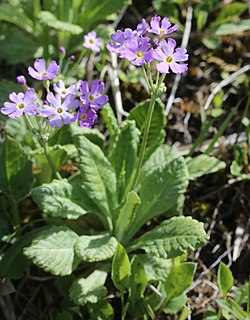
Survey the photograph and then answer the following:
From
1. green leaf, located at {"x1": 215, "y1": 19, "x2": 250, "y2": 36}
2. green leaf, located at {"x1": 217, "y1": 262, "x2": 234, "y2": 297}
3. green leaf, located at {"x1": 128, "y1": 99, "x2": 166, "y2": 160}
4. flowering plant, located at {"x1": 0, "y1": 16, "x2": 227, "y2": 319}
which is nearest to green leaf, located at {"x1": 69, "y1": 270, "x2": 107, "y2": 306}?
flowering plant, located at {"x1": 0, "y1": 16, "x2": 227, "y2": 319}

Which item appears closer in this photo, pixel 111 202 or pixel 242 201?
pixel 111 202

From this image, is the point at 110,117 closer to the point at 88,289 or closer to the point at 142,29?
the point at 142,29

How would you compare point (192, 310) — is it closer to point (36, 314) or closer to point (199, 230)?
point (199, 230)

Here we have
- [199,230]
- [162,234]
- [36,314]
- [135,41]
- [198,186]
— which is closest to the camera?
[135,41]

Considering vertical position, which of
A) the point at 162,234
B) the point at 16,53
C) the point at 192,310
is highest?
the point at 16,53

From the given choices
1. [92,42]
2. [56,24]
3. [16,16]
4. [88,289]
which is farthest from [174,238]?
[16,16]

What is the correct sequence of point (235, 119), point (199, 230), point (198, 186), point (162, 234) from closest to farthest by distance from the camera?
point (199, 230), point (162, 234), point (198, 186), point (235, 119)

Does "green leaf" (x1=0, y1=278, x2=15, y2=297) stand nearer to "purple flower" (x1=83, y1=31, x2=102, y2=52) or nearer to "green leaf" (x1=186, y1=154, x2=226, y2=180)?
"green leaf" (x1=186, y1=154, x2=226, y2=180)

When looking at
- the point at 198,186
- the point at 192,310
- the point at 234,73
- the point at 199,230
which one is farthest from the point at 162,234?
the point at 234,73
